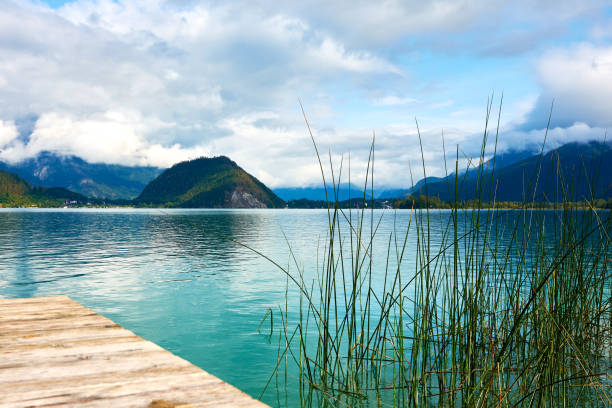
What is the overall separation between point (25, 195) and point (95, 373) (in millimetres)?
169724

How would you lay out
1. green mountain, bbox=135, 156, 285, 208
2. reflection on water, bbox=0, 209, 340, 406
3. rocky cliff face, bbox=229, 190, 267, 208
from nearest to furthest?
reflection on water, bbox=0, 209, 340, 406, green mountain, bbox=135, 156, 285, 208, rocky cliff face, bbox=229, 190, 267, 208

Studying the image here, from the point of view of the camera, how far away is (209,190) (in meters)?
169

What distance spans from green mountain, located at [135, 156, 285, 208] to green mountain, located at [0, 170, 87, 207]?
28.0 metres

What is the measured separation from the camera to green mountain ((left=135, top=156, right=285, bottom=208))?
16475cm

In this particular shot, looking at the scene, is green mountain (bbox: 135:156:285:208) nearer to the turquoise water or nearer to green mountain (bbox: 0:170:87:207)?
green mountain (bbox: 0:170:87:207)

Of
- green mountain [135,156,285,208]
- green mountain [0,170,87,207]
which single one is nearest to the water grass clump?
green mountain [0,170,87,207]

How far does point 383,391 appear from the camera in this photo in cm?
481

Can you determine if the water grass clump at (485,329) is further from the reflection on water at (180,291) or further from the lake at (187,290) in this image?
the reflection on water at (180,291)

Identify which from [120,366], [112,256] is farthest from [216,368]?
[112,256]

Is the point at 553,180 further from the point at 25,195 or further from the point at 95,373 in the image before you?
the point at 25,195

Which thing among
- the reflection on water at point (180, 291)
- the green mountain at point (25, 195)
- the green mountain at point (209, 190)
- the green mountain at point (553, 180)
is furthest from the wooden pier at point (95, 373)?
the green mountain at point (209, 190)

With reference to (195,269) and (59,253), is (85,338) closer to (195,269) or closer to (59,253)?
(195,269)

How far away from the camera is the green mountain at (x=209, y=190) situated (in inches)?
6486

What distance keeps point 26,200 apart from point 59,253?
479 ft
